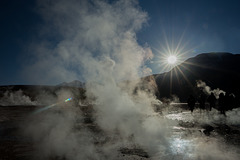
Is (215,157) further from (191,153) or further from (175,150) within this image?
(175,150)

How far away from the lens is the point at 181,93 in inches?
4781

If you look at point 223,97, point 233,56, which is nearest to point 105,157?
point 223,97

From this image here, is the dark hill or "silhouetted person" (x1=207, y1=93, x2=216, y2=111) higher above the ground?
the dark hill

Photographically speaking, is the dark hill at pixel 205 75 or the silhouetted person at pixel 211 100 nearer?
the silhouetted person at pixel 211 100

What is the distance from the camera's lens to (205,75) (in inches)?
4993

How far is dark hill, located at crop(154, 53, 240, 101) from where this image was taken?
111 meters

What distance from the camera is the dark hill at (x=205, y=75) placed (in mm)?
111125

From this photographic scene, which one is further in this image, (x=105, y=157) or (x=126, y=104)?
(x=126, y=104)

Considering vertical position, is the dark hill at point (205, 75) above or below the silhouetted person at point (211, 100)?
above

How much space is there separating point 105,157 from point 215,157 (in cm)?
592

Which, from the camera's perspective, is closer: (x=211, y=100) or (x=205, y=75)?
(x=211, y=100)

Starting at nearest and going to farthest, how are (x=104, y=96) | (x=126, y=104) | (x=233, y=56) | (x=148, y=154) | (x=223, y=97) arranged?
(x=148, y=154) → (x=104, y=96) → (x=126, y=104) → (x=223, y=97) → (x=233, y=56)

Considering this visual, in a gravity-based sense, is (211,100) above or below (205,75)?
below

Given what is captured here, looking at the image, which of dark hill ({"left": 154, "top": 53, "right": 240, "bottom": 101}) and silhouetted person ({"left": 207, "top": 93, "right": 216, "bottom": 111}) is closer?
silhouetted person ({"left": 207, "top": 93, "right": 216, "bottom": 111})
